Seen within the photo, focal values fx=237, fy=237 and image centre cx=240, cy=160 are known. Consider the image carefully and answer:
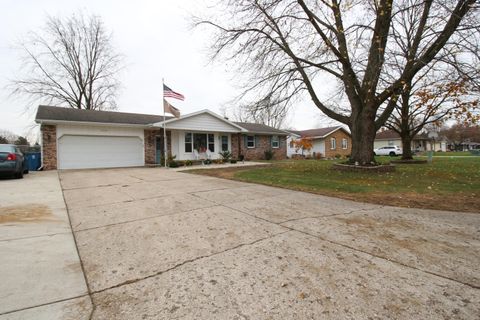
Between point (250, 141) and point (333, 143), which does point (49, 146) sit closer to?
point (250, 141)

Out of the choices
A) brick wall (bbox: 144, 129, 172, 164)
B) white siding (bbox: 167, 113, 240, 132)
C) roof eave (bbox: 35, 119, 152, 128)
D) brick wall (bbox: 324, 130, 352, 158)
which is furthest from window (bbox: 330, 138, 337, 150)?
roof eave (bbox: 35, 119, 152, 128)

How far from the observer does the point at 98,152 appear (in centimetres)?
1531

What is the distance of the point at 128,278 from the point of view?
2.36 metres

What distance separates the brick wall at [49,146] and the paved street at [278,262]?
12015mm

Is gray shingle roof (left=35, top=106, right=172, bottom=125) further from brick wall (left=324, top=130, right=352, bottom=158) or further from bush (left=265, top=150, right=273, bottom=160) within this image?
brick wall (left=324, top=130, right=352, bottom=158)

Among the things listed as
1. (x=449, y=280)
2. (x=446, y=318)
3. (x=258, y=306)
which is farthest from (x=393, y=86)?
(x=258, y=306)

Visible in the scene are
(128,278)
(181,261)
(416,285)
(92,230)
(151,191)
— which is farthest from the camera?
(151,191)

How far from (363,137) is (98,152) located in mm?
15591

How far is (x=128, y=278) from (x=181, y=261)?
557 mm

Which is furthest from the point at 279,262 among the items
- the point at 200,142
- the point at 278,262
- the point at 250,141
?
the point at 250,141

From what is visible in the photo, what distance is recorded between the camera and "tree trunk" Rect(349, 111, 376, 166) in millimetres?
11258

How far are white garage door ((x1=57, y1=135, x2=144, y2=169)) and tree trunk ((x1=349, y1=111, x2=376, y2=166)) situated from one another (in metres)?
13.8

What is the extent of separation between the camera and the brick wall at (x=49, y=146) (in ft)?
44.7

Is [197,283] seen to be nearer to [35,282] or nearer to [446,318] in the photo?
[35,282]
